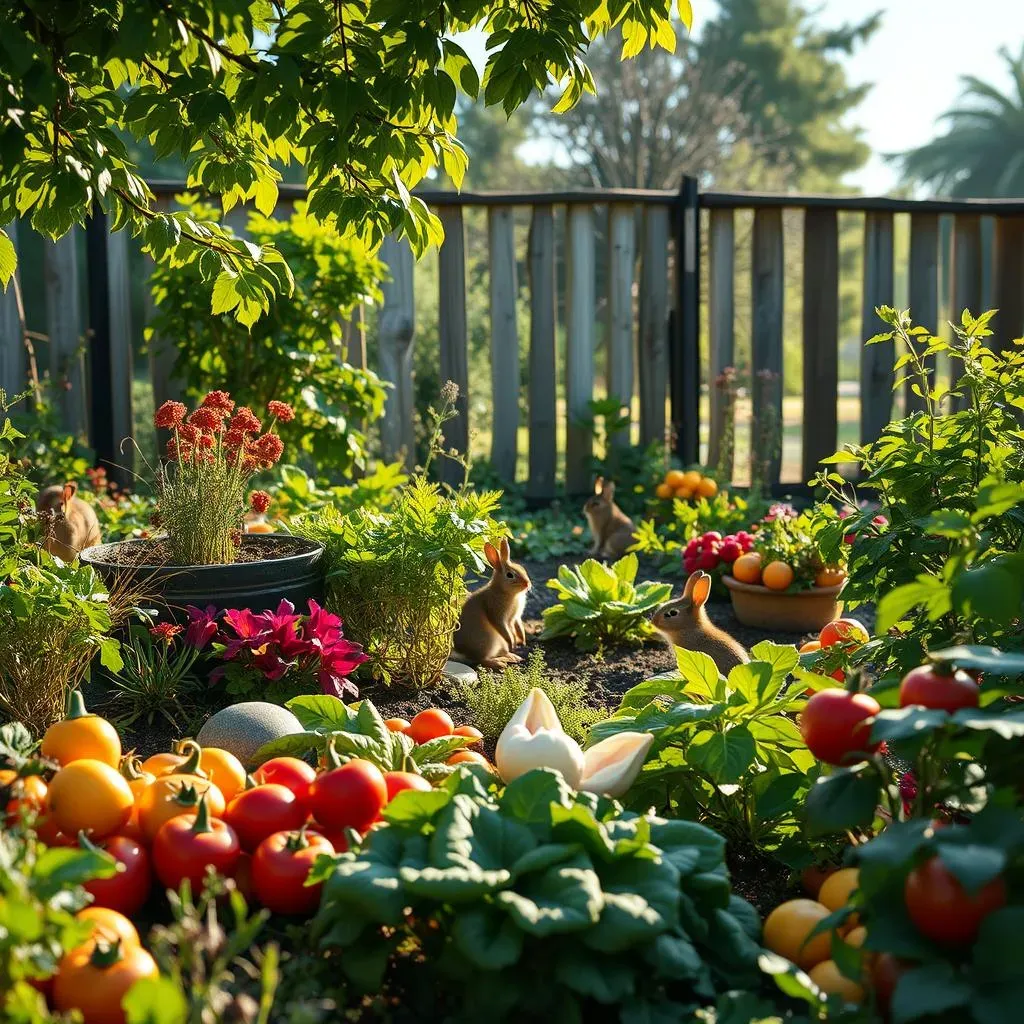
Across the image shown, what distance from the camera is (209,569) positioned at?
11.6 ft

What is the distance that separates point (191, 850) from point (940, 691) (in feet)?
3.95

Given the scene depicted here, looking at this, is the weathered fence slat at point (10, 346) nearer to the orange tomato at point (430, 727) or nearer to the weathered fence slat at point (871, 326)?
the orange tomato at point (430, 727)

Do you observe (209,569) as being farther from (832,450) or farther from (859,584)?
(832,450)

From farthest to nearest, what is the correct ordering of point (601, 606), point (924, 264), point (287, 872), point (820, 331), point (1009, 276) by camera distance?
point (1009, 276) → point (924, 264) → point (820, 331) → point (601, 606) → point (287, 872)

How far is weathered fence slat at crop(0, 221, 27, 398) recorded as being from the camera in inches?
241

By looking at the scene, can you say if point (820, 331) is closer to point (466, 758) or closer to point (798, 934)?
point (466, 758)

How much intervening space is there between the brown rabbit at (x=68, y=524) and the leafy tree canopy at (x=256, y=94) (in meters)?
1.96

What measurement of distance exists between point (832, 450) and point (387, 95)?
233 inches

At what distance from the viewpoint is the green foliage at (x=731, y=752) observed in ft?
7.27

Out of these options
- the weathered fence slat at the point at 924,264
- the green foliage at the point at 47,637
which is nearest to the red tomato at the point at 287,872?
the green foliage at the point at 47,637

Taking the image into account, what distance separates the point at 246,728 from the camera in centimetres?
286

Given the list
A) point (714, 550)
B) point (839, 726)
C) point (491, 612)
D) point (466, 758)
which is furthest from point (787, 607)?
point (839, 726)

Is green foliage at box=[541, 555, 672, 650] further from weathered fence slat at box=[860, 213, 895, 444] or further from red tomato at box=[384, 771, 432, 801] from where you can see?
weathered fence slat at box=[860, 213, 895, 444]

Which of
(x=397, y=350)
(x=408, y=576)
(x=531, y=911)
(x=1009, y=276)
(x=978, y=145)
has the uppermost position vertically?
(x=978, y=145)
